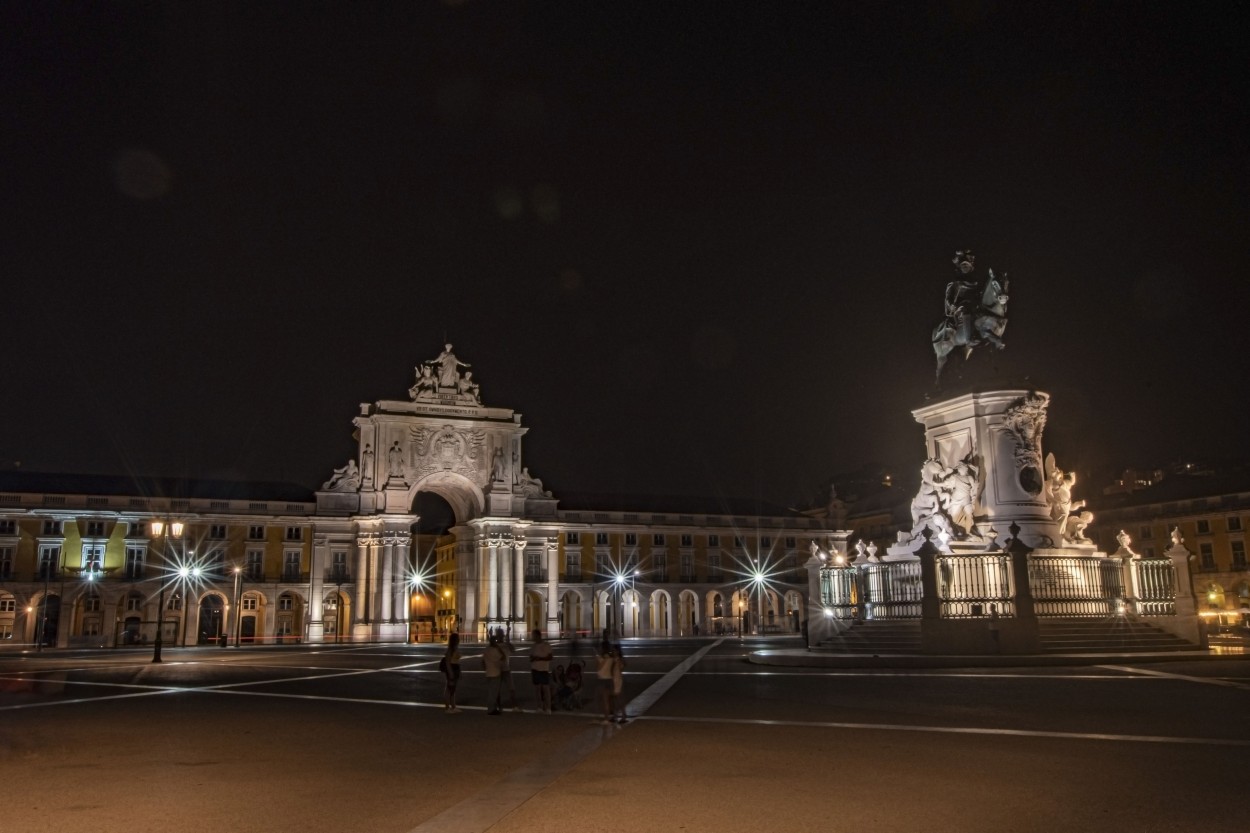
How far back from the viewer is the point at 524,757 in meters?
10.7

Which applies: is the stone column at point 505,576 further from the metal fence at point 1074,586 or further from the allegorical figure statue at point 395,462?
the metal fence at point 1074,586

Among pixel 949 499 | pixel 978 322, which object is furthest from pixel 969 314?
pixel 949 499

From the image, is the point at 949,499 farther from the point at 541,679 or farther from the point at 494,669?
the point at 494,669

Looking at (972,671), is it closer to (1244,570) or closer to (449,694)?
(449,694)

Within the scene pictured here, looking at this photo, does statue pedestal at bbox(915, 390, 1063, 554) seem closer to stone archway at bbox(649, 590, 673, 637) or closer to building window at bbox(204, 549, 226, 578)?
stone archway at bbox(649, 590, 673, 637)

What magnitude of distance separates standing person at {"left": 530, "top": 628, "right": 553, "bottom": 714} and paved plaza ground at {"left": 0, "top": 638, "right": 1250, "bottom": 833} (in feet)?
1.62

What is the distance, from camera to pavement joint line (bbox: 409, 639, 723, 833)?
7.34 meters

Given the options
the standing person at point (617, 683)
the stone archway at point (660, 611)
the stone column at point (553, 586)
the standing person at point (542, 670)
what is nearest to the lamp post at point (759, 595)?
the stone archway at point (660, 611)

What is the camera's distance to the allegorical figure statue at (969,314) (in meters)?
26.9

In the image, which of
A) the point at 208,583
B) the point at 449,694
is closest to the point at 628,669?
the point at 449,694

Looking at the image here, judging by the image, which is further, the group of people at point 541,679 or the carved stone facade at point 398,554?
the carved stone facade at point 398,554

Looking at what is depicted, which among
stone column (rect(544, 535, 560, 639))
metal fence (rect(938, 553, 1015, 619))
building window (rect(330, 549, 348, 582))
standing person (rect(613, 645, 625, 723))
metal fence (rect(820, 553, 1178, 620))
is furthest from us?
stone column (rect(544, 535, 560, 639))

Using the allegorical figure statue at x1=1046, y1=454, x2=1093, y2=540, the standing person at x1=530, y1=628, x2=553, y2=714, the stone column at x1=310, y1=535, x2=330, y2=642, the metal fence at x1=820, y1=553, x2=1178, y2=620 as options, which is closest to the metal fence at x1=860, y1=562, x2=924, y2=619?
the metal fence at x1=820, y1=553, x2=1178, y2=620

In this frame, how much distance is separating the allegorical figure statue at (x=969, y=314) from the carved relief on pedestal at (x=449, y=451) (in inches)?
1988
